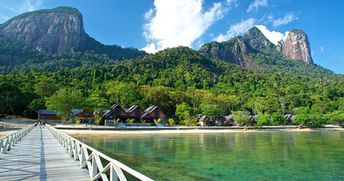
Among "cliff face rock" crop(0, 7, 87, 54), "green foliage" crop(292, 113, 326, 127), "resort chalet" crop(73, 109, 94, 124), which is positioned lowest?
"green foliage" crop(292, 113, 326, 127)

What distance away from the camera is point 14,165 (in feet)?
30.9

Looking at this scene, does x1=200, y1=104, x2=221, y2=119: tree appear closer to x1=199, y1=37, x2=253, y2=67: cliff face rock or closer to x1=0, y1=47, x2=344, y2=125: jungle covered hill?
x1=0, y1=47, x2=344, y2=125: jungle covered hill

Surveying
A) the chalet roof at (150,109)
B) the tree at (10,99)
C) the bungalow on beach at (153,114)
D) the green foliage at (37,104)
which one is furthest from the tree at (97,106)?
the tree at (10,99)

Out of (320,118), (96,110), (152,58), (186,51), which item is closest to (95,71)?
(152,58)

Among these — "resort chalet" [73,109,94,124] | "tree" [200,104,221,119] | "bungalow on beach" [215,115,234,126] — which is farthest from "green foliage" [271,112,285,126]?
"resort chalet" [73,109,94,124]

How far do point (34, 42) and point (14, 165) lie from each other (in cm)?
18531

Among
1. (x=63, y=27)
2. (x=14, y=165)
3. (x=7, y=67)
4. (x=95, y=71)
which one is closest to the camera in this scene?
(x=14, y=165)

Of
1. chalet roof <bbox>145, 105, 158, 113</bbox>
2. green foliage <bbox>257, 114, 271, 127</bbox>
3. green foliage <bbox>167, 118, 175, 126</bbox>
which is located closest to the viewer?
green foliage <bbox>167, 118, 175, 126</bbox>

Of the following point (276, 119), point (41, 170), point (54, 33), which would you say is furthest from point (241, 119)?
point (54, 33)

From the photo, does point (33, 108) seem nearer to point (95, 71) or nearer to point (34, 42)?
point (95, 71)

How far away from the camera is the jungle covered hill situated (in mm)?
66638

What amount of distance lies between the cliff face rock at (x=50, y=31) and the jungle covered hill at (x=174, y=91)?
7459 cm

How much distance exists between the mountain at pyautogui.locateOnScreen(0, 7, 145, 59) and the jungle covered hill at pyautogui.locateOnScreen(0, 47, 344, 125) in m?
70.5

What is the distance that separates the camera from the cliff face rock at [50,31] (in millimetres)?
173500
